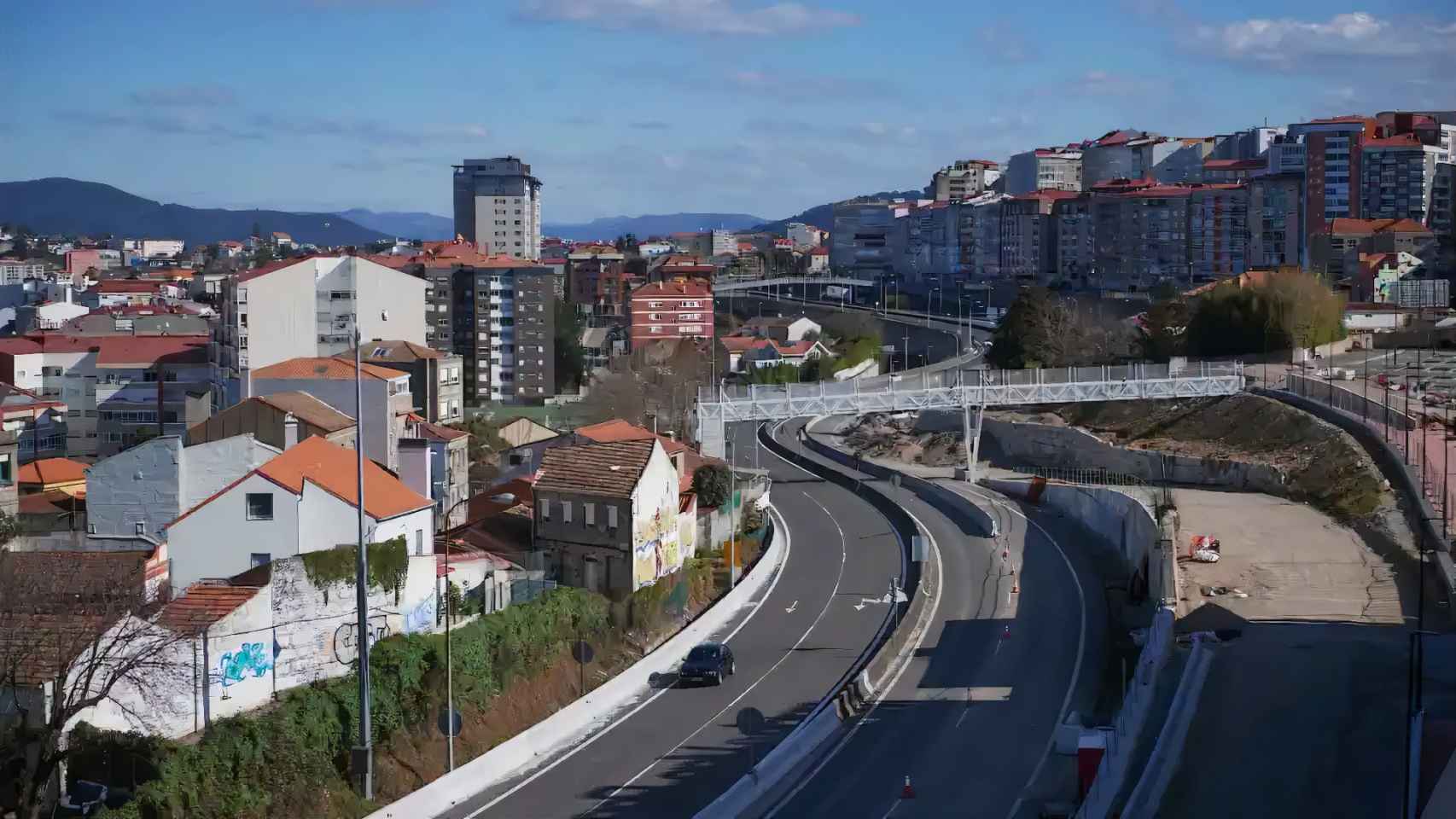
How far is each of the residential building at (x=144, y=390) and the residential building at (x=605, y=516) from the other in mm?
23666

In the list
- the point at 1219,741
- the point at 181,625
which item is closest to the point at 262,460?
the point at 181,625

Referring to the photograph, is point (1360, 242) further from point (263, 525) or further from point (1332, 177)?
point (263, 525)

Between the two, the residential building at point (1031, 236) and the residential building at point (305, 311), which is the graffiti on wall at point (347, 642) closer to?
the residential building at point (305, 311)

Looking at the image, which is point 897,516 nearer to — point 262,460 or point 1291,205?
point 262,460

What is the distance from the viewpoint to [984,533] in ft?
119

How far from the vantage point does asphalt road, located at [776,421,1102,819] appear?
17.6 meters

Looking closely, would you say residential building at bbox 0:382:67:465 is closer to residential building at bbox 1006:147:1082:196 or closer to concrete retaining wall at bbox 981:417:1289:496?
concrete retaining wall at bbox 981:417:1289:496

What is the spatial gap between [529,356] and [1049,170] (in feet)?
293

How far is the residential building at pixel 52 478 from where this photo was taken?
32.0 meters

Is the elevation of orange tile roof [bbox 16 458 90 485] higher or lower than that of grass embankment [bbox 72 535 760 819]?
higher

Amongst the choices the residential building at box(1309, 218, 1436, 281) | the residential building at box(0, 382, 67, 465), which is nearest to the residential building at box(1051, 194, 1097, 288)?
the residential building at box(1309, 218, 1436, 281)

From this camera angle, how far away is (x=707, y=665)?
906 inches

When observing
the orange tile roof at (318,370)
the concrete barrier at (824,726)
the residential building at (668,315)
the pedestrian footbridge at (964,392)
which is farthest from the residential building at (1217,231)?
the concrete barrier at (824,726)

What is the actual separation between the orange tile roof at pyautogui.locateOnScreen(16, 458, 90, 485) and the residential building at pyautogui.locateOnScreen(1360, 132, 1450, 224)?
73.3 metres
